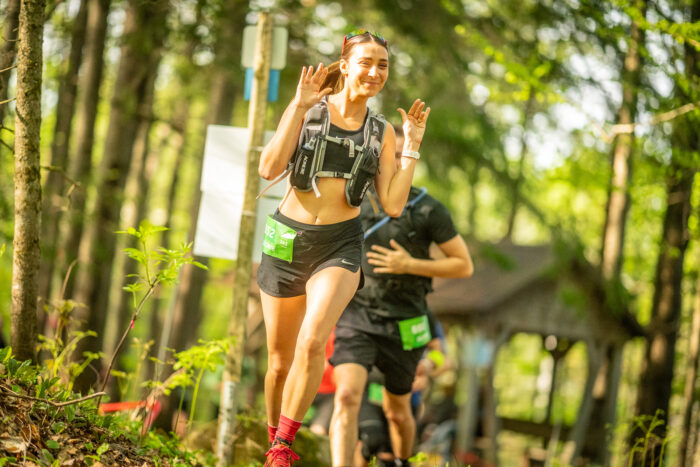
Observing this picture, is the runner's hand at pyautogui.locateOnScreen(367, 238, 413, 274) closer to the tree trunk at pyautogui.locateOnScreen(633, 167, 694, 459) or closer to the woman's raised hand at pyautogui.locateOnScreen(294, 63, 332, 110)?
the woman's raised hand at pyautogui.locateOnScreen(294, 63, 332, 110)

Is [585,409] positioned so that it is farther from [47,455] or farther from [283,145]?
[47,455]

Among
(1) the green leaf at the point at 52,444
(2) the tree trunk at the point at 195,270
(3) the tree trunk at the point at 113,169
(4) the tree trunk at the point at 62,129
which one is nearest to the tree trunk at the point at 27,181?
(1) the green leaf at the point at 52,444

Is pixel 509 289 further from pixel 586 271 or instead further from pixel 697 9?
pixel 697 9

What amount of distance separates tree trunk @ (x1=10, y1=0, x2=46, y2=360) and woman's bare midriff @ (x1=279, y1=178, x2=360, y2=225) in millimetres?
1613

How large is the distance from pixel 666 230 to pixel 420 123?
6577 millimetres

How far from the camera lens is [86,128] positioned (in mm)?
10656

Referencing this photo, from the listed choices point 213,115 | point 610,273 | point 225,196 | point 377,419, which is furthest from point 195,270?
point 225,196

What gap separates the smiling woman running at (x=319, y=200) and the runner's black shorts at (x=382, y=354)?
0.90 metres

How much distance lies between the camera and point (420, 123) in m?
4.07

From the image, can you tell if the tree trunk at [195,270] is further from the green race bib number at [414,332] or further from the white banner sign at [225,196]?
the green race bib number at [414,332]

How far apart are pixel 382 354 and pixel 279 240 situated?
59.9 inches

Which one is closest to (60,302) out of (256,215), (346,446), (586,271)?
(256,215)

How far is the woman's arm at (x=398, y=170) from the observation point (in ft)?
13.0

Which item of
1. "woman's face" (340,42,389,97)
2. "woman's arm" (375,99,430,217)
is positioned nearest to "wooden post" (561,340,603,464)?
"woman's arm" (375,99,430,217)
